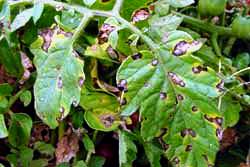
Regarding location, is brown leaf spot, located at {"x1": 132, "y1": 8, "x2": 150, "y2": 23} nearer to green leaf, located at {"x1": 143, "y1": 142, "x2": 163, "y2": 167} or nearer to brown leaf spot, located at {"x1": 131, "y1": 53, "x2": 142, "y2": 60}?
brown leaf spot, located at {"x1": 131, "y1": 53, "x2": 142, "y2": 60}

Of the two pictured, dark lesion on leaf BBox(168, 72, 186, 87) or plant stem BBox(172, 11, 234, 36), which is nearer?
dark lesion on leaf BBox(168, 72, 186, 87)

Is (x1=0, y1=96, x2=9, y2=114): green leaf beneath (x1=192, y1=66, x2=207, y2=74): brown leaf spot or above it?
beneath

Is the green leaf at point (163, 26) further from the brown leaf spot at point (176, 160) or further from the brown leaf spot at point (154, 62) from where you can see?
the brown leaf spot at point (176, 160)

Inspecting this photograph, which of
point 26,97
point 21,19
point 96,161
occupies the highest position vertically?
point 21,19

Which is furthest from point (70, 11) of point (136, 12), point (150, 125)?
point (150, 125)

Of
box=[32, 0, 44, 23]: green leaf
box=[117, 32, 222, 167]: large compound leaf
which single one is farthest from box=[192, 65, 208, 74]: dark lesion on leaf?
box=[32, 0, 44, 23]: green leaf

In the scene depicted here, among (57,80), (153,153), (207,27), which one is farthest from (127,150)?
(207,27)

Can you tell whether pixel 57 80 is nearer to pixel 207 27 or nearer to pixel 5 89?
pixel 5 89

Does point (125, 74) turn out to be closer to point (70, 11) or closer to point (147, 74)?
point (147, 74)
